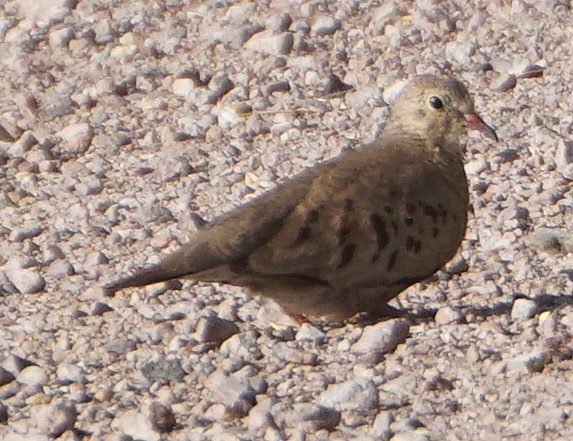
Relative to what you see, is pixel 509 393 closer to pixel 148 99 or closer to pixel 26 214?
pixel 26 214

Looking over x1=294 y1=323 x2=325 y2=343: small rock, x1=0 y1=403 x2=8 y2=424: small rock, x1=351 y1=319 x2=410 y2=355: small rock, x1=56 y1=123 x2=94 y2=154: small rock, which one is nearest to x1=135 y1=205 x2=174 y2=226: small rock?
x1=56 y1=123 x2=94 y2=154: small rock

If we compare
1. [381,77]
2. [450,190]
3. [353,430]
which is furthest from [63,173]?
[353,430]

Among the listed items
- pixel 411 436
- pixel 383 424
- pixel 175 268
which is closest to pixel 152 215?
pixel 175 268

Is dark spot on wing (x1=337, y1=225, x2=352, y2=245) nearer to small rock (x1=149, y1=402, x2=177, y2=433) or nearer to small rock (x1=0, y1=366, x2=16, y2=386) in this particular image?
small rock (x1=149, y1=402, x2=177, y2=433)

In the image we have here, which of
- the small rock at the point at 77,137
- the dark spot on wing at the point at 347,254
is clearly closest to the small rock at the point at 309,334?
the dark spot on wing at the point at 347,254

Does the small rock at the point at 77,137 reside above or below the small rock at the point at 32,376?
above

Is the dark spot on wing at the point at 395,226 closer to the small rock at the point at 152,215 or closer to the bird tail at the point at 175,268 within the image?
the bird tail at the point at 175,268

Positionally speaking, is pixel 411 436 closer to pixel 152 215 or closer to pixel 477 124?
pixel 477 124
